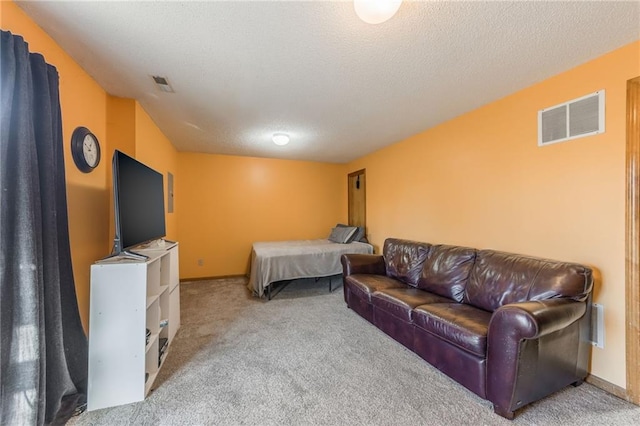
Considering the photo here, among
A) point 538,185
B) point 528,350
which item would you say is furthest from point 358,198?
point 528,350

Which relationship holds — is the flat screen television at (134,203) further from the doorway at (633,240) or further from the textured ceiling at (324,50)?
the doorway at (633,240)

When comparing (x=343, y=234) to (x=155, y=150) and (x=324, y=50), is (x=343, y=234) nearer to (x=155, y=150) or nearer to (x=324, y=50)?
(x=155, y=150)

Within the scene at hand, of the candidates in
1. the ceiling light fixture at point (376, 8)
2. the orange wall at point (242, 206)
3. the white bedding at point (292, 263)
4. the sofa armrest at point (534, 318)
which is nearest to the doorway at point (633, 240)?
the sofa armrest at point (534, 318)

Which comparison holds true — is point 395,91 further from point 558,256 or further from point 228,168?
point 228,168

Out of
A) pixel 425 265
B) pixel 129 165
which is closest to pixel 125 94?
pixel 129 165

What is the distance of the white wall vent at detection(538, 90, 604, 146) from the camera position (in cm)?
183

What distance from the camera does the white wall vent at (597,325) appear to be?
180 cm

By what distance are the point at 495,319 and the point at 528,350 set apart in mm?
218

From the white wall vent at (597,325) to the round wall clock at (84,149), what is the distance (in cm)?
387

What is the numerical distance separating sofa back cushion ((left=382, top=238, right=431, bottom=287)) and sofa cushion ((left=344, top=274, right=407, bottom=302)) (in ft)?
0.37

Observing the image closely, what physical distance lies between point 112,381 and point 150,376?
0.84 ft

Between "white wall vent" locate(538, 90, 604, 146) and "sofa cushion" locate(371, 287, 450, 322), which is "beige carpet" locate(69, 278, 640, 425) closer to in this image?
"sofa cushion" locate(371, 287, 450, 322)

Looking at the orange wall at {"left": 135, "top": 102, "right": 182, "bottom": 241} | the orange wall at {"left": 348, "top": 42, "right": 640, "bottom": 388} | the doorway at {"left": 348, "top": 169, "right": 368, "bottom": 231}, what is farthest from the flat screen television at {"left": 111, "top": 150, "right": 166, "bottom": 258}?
the doorway at {"left": 348, "top": 169, "right": 368, "bottom": 231}

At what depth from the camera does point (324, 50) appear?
1.70m
